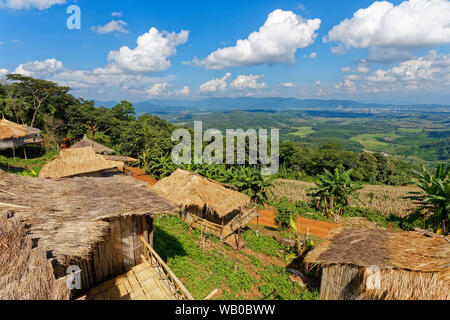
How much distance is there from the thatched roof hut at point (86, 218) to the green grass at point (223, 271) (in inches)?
83.8

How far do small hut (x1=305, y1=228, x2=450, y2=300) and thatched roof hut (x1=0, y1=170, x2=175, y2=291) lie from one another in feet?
18.8

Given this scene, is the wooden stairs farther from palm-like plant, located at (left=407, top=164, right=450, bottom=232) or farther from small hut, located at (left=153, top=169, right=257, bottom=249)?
palm-like plant, located at (left=407, top=164, right=450, bottom=232)

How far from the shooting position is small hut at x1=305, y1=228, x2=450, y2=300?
5.10 meters

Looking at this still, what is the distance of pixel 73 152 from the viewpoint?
17.0 meters

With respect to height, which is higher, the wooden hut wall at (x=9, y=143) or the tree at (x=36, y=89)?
the tree at (x=36, y=89)

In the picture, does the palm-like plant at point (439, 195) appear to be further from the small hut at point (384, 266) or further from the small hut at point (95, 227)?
the small hut at point (95, 227)

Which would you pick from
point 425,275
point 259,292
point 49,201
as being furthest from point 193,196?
point 425,275

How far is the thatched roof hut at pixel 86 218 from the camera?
15.6 feet

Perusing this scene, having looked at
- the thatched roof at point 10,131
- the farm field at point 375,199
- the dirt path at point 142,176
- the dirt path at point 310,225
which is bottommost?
the dirt path at point 310,225

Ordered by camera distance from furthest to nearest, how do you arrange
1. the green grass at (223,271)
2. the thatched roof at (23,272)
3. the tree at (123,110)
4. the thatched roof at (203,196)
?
the tree at (123,110)
the thatched roof at (203,196)
the green grass at (223,271)
the thatched roof at (23,272)

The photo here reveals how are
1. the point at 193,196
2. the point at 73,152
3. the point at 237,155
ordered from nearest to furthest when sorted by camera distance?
the point at 193,196, the point at 73,152, the point at 237,155

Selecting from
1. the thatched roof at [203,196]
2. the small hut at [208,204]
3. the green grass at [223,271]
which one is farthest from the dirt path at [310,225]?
the green grass at [223,271]
